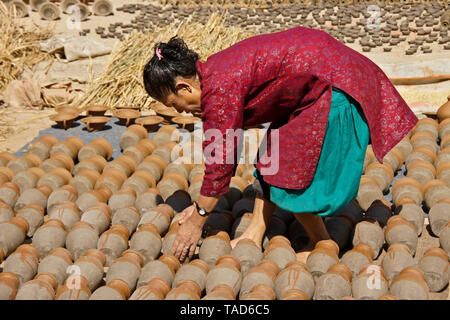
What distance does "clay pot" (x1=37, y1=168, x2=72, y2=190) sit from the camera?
465 cm

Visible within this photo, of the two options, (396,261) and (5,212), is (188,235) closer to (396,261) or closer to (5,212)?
(396,261)

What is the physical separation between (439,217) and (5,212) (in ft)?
9.60

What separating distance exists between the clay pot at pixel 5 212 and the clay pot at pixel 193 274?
1.38m

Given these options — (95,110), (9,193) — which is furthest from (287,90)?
(95,110)

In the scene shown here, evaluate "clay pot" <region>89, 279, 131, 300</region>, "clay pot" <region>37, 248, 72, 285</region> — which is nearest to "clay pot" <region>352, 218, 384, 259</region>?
"clay pot" <region>89, 279, 131, 300</region>

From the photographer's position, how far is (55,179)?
4660 millimetres

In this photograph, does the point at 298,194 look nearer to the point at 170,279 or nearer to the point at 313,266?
the point at 313,266

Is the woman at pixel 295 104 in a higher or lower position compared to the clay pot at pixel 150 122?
higher

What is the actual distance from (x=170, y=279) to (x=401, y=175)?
2.52m

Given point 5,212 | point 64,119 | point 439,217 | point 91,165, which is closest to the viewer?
point 439,217

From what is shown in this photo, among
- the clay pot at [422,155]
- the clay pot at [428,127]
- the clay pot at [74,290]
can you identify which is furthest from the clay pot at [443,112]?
the clay pot at [74,290]

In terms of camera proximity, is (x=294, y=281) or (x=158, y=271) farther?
(x=158, y=271)

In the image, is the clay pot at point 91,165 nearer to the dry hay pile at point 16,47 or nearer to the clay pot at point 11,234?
the clay pot at point 11,234

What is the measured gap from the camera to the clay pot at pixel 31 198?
4392 mm
